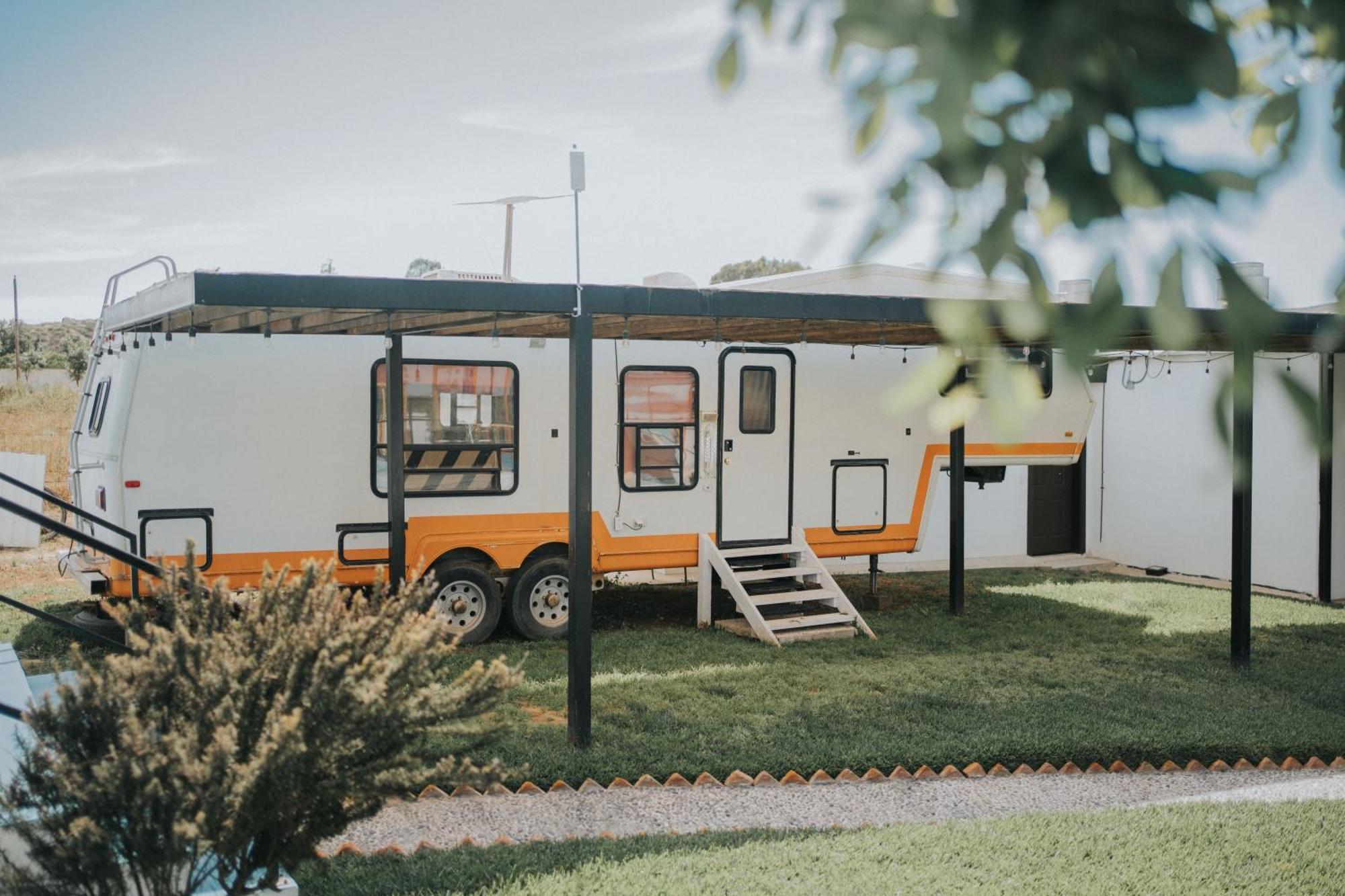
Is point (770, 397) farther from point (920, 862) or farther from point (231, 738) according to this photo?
point (231, 738)

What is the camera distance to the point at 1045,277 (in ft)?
6.41

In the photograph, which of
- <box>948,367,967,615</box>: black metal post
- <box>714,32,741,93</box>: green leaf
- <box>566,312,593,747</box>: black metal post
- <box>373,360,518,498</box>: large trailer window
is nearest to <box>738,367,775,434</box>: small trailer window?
<box>948,367,967,615</box>: black metal post

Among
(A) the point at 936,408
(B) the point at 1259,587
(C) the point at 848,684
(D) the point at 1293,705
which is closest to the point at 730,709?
(C) the point at 848,684

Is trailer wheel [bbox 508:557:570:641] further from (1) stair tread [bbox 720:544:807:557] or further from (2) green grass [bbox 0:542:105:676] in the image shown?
(2) green grass [bbox 0:542:105:676]

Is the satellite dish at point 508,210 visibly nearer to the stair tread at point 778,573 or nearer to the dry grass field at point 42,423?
the stair tread at point 778,573

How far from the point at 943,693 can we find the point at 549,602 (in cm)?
351

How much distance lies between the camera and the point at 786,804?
5.91 m

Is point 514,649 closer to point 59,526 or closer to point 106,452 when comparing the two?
point 106,452

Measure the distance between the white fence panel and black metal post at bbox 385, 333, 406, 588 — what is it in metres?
7.67

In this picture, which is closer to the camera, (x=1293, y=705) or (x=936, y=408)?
(x=936, y=408)

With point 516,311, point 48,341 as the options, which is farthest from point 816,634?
point 48,341

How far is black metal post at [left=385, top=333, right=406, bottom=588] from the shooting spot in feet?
28.7

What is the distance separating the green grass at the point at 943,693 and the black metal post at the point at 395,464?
1.04 meters

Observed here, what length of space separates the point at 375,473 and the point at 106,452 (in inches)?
77.7
